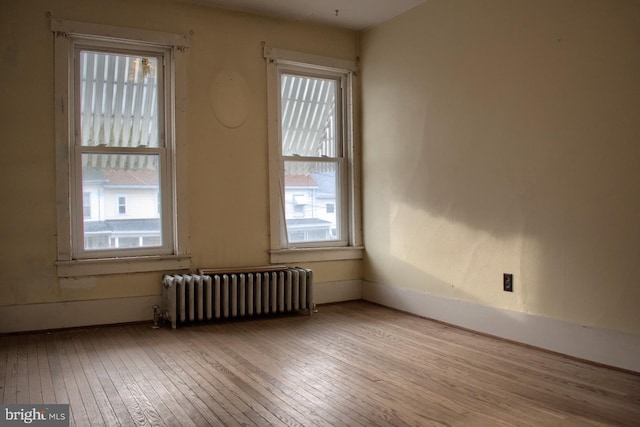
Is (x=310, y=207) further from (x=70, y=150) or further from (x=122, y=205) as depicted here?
(x=70, y=150)

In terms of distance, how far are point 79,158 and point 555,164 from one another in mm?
3762

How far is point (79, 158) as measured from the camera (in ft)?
15.1

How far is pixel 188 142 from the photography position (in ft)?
16.3

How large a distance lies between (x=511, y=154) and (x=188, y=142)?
9.17 feet

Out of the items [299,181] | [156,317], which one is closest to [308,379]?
[156,317]

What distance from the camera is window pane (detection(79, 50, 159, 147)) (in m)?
4.66

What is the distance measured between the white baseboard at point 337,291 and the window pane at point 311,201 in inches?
19.0

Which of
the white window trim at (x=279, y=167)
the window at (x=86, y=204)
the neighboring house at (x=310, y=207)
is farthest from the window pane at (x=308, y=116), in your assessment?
the window at (x=86, y=204)

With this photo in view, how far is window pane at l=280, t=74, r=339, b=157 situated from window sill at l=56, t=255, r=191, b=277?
→ 61.1 inches

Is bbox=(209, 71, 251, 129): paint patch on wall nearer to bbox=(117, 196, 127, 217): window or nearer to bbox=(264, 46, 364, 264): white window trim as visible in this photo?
bbox=(264, 46, 364, 264): white window trim

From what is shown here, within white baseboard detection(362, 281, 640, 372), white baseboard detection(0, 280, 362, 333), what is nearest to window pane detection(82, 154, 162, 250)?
white baseboard detection(0, 280, 362, 333)

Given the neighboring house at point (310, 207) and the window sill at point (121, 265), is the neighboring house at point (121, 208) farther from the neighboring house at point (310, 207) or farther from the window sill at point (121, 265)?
the neighboring house at point (310, 207)

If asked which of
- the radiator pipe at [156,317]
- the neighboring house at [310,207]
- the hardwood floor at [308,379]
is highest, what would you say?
the neighboring house at [310,207]

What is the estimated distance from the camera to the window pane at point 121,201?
4.68m
